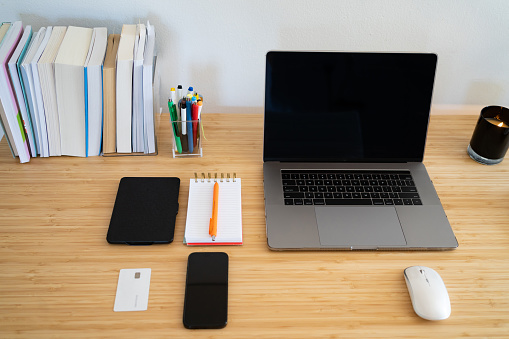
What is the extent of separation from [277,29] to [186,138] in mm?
400

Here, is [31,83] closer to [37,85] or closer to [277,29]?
[37,85]

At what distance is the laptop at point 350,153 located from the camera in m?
0.97

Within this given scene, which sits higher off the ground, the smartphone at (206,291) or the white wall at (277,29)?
the white wall at (277,29)

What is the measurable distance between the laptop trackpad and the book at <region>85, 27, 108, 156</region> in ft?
1.99

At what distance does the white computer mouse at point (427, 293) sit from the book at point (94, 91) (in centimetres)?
83

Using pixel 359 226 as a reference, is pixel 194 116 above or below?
above

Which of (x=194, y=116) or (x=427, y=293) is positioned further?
(x=194, y=116)

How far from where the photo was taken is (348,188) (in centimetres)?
107

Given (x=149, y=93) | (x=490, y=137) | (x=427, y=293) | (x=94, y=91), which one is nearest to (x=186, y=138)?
(x=149, y=93)

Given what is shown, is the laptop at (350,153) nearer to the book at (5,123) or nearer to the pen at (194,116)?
the pen at (194,116)

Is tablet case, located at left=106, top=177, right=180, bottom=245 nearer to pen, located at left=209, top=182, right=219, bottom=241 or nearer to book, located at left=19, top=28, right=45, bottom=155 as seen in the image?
pen, located at left=209, top=182, right=219, bottom=241

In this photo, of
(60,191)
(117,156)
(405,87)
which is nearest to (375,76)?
(405,87)

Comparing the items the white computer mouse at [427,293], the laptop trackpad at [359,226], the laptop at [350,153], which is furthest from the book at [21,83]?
the white computer mouse at [427,293]

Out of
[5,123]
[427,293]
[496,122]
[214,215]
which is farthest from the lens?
A: [496,122]
